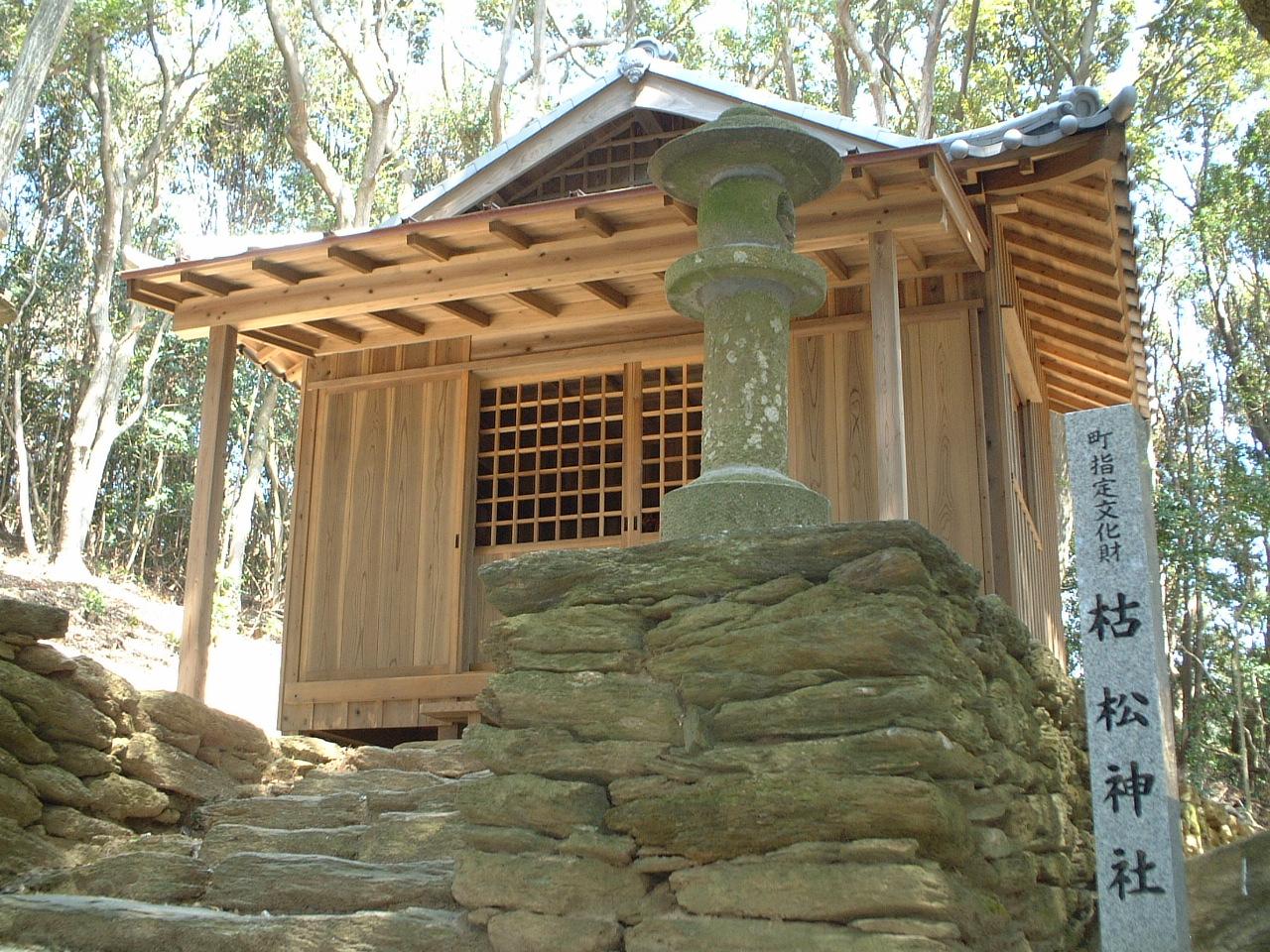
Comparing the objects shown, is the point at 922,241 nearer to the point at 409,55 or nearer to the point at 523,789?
the point at 523,789

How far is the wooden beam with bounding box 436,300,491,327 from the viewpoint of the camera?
912cm

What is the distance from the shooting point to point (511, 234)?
7.66 m

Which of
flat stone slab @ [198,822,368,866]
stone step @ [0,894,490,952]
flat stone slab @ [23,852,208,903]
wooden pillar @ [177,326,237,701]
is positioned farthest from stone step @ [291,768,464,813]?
wooden pillar @ [177,326,237,701]

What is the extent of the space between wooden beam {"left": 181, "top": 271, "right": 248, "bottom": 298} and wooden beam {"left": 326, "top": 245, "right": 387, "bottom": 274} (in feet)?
3.05

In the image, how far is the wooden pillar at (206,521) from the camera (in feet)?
25.1

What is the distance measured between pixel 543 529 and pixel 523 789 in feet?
17.4

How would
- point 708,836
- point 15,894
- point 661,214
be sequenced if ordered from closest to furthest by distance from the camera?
point 708,836
point 15,894
point 661,214

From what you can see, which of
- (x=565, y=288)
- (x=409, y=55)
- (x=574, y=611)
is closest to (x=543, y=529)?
(x=565, y=288)

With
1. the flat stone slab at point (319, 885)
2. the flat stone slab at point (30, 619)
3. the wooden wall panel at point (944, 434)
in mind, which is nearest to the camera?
the flat stone slab at point (319, 885)

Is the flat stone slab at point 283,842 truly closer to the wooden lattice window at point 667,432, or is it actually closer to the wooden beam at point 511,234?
the wooden beam at point 511,234

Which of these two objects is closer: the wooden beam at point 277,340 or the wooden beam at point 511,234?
the wooden beam at point 511,234

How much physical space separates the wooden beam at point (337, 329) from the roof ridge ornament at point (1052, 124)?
458 centimetres

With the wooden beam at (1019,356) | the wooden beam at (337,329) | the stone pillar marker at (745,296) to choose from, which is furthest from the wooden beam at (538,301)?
the stone pillar marker at (745,296)

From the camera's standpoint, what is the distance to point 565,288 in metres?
8.90
